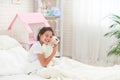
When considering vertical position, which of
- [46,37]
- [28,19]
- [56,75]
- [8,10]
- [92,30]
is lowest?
[56,75]

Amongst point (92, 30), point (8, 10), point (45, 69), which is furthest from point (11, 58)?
point (92, 30)

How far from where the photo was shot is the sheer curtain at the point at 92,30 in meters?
3.96

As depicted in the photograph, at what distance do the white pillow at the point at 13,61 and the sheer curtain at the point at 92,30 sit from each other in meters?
1.72

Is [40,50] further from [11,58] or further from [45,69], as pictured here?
[11,58]

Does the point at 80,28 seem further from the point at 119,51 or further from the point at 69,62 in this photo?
the point at 69,62

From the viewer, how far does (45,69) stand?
217 centimetres

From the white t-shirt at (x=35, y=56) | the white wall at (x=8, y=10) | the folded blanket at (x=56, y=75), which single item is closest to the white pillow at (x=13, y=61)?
the white t-shirt at (x=35, y=56)

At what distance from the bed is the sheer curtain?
4.94 feet

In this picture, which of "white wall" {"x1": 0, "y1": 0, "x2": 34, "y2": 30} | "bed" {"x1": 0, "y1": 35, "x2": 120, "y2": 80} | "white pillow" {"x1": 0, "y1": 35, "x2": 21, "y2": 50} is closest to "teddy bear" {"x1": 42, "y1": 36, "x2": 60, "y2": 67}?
"bed" {"x1": 0, "y1": 35, "x2": 120, "y2": 80}

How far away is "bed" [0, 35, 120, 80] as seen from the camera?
6.67 ft

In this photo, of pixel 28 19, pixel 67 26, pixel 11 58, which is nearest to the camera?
pixel 11 58

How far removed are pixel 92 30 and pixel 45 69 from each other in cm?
212

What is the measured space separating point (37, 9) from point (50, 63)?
1627mm

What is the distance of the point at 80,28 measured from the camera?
167 inches
